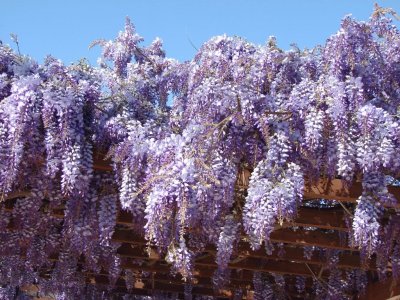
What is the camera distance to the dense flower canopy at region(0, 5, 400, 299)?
4168 mm

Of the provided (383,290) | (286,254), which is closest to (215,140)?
(286,254)

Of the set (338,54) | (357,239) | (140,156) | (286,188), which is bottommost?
(357,239)

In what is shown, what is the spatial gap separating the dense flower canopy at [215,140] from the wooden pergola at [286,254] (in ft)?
0.53

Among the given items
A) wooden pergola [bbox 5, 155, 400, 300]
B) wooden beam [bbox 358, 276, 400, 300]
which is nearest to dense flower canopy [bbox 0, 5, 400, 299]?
wooden pergola [bbox 5, 155, 400, 300]

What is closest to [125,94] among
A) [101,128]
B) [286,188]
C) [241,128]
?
[101,128]

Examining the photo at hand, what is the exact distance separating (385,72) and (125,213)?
212cm

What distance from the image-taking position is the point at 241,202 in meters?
4.70

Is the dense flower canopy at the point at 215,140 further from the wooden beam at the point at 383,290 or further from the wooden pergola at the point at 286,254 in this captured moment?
the wooden beam at the point at 383,290

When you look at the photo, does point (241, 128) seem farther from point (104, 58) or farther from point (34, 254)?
point (34, 254)

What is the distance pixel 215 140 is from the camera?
4246mm

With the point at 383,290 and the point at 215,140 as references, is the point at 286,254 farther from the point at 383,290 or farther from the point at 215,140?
the point at 215,140

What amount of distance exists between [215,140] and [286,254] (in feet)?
7.05

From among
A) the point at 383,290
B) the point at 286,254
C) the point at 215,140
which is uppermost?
the point at 215,140

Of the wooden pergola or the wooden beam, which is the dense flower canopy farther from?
the wooden beam
